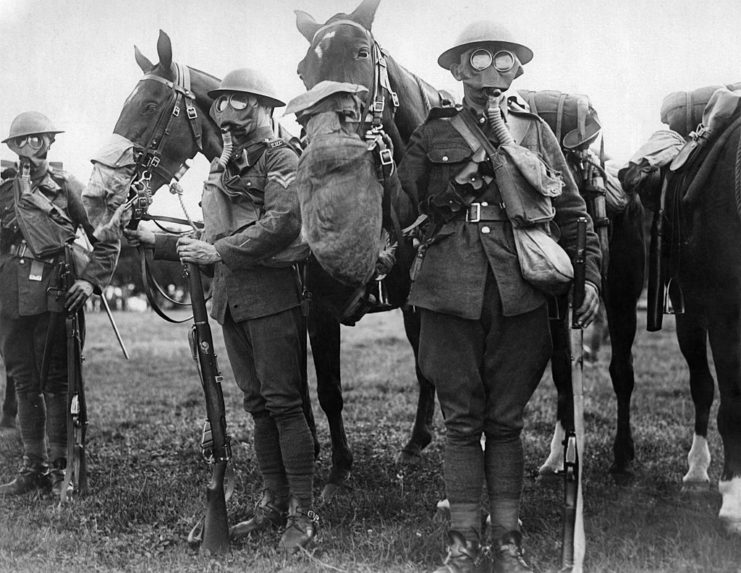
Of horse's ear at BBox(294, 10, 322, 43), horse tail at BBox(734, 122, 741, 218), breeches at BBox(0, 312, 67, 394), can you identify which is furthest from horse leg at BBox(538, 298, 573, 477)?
breeches at BBox(0, 312, 67, 394)

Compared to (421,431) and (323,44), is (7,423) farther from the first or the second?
(323,44)

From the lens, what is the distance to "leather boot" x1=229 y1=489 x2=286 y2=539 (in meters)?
4.46

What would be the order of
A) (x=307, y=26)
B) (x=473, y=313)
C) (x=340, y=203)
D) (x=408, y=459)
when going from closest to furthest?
(x=340, y=203), (x=473, y=313), (x=307, y=26), (x=408, y=459)

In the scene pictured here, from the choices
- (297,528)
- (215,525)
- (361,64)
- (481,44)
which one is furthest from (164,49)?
(297,528)

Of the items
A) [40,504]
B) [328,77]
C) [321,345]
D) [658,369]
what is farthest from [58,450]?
[658,369]

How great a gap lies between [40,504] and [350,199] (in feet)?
10.9

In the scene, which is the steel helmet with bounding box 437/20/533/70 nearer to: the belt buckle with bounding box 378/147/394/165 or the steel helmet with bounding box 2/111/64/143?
the belt buckle with bounding box 378/147/394/165

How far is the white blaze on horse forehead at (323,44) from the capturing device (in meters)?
4.23

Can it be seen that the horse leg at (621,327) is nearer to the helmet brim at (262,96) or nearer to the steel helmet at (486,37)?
the steel helmet at (486,37)

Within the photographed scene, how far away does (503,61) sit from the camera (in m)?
3.72

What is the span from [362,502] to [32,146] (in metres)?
3.42

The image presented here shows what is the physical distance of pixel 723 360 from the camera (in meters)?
4.35

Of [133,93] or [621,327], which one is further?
[621,327]

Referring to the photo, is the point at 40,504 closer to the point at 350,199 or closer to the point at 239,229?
the point at 239,229
